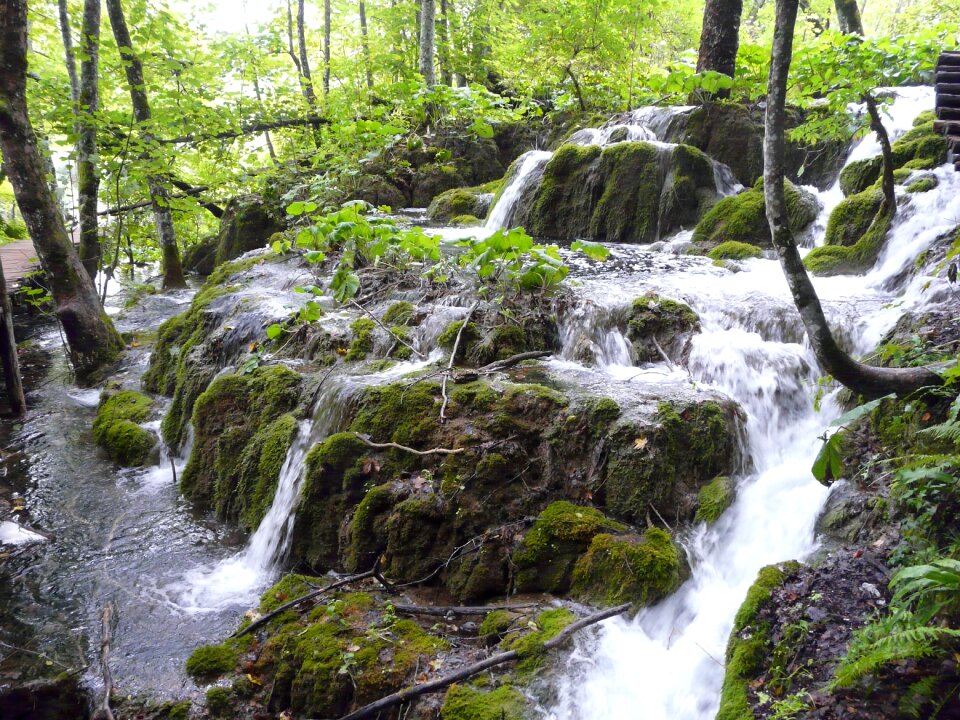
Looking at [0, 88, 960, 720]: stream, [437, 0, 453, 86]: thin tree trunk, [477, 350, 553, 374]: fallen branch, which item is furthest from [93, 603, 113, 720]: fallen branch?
[437, 0, 453, 86]: thin tree trunk

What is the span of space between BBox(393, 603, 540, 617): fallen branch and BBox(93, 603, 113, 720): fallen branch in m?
1.71

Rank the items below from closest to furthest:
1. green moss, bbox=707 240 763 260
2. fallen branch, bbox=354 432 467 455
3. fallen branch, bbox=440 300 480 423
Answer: fallen branch, bbox=354 432 467 455
fallen branch, bbox=440 300 480 423
green moss, bbox=707 240 763 260

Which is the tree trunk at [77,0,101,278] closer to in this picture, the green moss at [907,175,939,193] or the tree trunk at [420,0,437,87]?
the tree trunk at [420,0,437,87]

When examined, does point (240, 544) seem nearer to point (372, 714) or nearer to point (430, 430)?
point (430, 430)

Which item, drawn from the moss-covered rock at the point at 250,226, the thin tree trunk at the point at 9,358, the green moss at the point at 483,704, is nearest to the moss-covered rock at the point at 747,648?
the green moss at the point at 483,704

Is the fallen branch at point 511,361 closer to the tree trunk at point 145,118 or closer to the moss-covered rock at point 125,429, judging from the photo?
the moss-covered rock at point 125,429

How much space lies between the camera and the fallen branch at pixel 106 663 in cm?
352

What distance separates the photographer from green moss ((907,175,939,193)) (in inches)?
280

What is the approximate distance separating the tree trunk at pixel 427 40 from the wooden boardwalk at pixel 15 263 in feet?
28.2

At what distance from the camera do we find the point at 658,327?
5.94 metres

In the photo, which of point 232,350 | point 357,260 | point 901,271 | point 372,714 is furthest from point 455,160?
point 372,714

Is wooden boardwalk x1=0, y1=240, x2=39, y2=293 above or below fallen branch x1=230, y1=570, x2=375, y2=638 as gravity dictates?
above

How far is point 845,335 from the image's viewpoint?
5.43 meters

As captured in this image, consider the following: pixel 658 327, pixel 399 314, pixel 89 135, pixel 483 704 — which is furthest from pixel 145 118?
pixel 483 704
